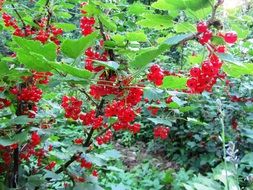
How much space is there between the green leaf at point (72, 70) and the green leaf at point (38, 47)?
0.21ft

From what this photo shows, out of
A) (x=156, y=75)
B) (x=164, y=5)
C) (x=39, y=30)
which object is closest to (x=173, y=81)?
(x=156, y=75)

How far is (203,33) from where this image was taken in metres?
1.32

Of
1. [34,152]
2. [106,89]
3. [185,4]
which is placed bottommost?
[34,152]

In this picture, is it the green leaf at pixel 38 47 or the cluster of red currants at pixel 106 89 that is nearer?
the green leaf at pixel 38 47

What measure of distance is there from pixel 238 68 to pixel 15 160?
1.42 m

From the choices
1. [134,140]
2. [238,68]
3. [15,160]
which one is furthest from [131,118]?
[134,140]

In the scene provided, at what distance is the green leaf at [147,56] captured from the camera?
1.25 m

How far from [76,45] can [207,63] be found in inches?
18.9

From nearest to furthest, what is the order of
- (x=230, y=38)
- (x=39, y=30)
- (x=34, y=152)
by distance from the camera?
(x=230, y=38) → (x=39, y=30) → (x=34, y=152)

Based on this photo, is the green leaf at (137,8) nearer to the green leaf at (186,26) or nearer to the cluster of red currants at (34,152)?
the green leaf at (186,26)

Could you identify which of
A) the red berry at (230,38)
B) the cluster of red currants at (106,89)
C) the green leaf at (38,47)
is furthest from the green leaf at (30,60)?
the red berry at (230,38)

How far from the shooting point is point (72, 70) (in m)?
1.22

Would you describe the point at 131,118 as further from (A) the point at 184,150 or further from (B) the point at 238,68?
(A) the point at 184,150

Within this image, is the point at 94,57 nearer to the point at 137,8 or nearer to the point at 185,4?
the point at 137,8
